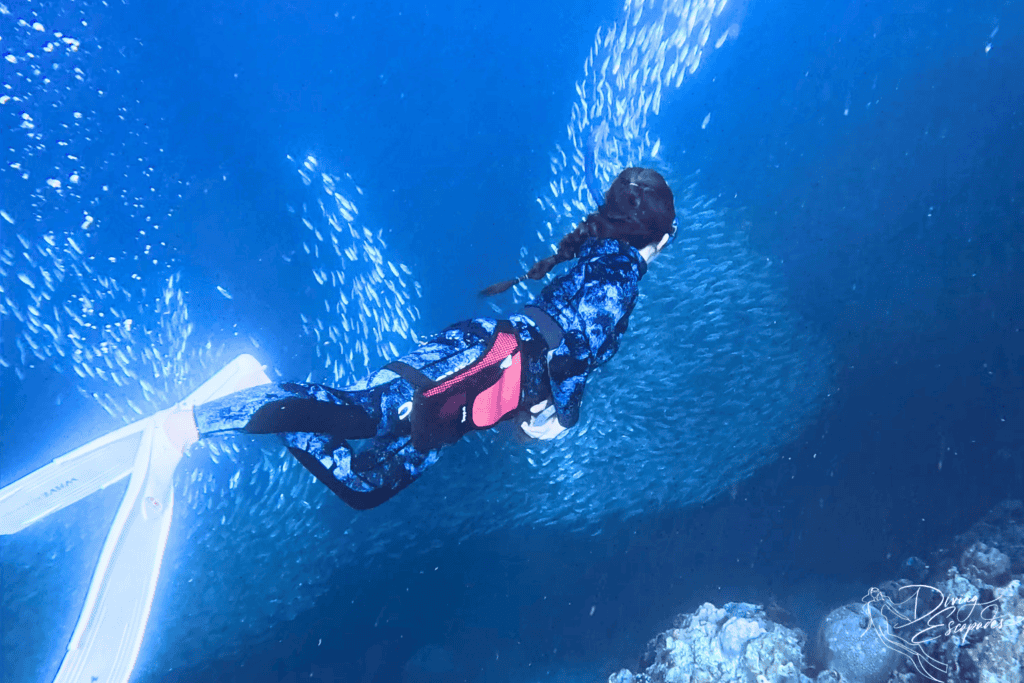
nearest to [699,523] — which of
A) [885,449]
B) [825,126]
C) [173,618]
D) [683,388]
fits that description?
[683,388]

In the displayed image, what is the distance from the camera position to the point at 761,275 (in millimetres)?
2150

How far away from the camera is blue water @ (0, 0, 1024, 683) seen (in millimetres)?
1431

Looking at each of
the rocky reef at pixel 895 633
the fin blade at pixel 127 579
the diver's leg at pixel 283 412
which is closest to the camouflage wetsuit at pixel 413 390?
the diver's leg at pixel 283 412

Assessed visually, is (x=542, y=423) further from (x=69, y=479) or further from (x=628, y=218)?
(x=69, y=479)

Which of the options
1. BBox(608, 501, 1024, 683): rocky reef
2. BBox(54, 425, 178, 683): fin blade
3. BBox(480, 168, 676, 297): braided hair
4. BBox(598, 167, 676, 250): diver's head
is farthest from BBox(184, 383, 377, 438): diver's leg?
BBox(608, 501, 1024, 683): rocky reef

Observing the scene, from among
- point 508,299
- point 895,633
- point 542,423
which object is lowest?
point 895,633

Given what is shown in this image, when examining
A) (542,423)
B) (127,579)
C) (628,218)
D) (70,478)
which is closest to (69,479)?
(70,478)

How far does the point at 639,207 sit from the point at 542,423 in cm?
82

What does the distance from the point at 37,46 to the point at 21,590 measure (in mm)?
1558

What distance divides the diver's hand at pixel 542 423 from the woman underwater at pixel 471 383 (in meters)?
0.01

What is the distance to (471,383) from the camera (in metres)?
1.45

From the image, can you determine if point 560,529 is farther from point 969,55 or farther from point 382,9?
point 969,55

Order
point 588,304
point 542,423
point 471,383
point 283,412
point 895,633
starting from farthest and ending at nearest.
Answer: point 895,633 → point 542,423 → point 588,304 → point 471,383 → point 283,412

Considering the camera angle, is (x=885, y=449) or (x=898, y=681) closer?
(x=898, y=681)
